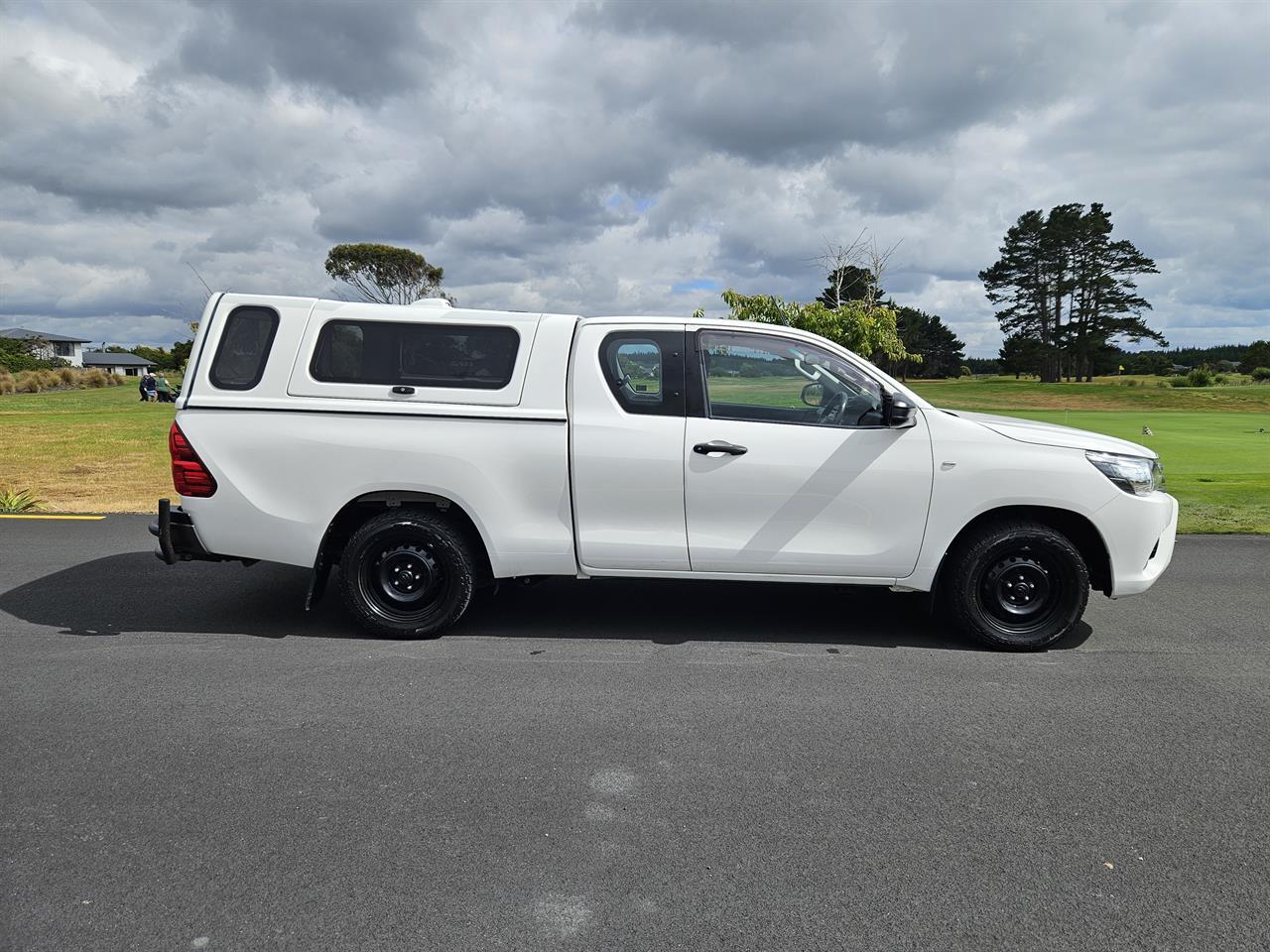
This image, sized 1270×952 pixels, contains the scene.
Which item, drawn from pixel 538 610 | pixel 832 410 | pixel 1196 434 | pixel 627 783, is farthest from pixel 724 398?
pixel 1196 434

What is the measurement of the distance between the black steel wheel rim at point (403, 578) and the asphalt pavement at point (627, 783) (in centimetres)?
24

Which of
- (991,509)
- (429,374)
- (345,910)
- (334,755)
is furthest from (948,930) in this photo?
(429,374)

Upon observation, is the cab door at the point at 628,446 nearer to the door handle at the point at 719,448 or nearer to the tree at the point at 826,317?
the door handle at the point at 719,448

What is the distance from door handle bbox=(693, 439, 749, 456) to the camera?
5.20m

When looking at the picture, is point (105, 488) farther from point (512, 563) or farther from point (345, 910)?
point (345, 910)

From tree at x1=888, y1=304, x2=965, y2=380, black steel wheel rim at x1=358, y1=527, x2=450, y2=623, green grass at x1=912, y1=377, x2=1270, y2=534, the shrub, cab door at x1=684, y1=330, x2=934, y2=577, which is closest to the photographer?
cab door at x1=684, y1=330, x2=934, y2=577

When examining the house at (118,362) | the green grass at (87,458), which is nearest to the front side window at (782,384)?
the green grass at (87,458)

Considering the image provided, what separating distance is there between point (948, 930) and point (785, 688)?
200cm

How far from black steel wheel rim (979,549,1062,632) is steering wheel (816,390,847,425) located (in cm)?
127

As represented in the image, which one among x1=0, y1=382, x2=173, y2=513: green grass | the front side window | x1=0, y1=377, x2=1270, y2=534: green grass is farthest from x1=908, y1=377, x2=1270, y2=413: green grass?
the front side window

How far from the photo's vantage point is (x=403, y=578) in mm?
5508

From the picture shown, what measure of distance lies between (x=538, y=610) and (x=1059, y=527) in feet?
10.9

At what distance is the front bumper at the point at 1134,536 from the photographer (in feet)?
17.3

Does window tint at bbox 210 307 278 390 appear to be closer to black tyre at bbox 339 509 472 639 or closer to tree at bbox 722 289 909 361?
black tyre at bbox 339 509 472 639
